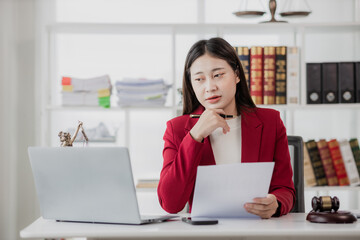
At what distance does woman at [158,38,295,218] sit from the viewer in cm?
158

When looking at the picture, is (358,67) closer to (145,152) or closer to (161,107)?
(161,107)

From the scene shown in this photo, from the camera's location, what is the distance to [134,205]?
1.30 meters

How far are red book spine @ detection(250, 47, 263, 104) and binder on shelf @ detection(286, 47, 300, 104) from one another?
0.15 m

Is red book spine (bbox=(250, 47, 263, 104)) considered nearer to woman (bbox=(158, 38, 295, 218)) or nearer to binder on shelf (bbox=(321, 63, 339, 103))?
binder on shelf (bbox=(321, 63, 339, 103))

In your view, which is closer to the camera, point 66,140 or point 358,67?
point 66,140

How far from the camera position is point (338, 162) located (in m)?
3.04

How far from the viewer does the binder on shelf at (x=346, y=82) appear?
9.80 ft

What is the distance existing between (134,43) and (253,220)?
7.55 feet

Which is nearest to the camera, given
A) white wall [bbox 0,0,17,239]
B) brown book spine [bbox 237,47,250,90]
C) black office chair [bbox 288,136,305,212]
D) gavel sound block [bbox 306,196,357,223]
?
gavel sound block [bbox 306,196,357,223]

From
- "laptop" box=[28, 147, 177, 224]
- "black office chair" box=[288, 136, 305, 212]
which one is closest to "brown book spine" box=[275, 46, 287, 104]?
"black office chair" box=[288, 136, 305, 212]

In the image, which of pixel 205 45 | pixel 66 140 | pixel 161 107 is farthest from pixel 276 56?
pixel 66 140

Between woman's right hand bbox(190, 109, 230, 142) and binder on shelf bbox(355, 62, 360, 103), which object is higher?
binder on shelf bbox(355, 62, 360, 103)

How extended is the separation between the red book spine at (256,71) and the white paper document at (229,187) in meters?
1.60

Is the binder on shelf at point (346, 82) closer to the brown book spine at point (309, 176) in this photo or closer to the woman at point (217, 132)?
the brown book spine at point (309, 176)
